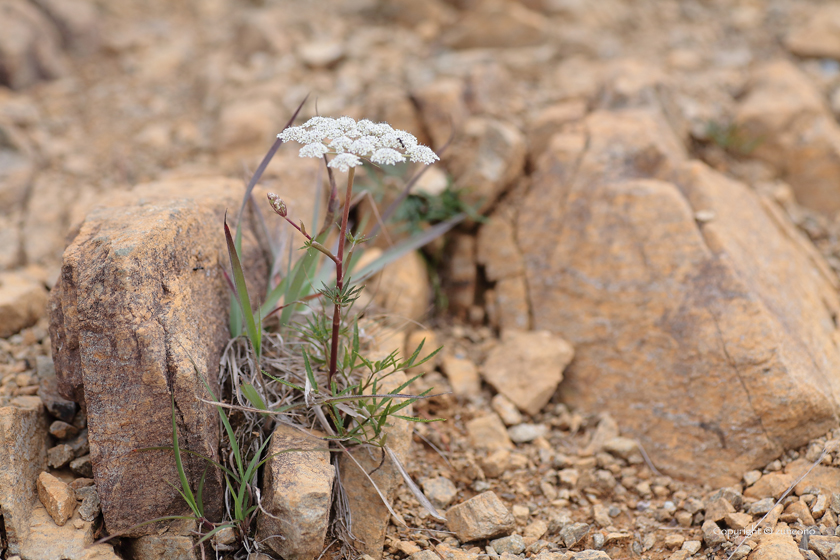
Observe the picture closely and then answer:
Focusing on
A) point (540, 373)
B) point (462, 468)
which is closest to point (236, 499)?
point (462, 468)

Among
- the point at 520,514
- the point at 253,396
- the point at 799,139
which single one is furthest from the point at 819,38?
the point at 253,396

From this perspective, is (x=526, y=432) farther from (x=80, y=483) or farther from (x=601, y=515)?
(x=80, y=483)

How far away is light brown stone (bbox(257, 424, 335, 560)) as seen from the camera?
195 centimetres

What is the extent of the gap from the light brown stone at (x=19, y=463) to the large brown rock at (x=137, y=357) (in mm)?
189

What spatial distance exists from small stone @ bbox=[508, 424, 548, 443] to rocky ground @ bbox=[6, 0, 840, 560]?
10 millimetres

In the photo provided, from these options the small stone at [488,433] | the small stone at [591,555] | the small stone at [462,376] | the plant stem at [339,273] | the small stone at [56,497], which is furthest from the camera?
the small stone at [462,376]

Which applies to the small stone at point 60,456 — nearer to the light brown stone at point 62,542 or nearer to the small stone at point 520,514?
the light brown stone at point 62,542

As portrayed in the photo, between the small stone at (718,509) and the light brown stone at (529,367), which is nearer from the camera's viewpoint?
the small stone at (718,509)

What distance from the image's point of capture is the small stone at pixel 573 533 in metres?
2.23

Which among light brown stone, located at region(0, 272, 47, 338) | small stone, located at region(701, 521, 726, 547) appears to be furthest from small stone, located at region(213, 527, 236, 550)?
small stone, located at region(701, 521, 726, 547)

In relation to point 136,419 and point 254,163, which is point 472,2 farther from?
point 136,419

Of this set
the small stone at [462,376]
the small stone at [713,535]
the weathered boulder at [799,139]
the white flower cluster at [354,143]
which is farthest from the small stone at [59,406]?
the weathered boulder at [799,139]

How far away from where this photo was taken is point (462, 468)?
100 inches

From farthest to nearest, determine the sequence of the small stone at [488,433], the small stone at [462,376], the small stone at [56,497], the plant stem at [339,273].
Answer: the small stone at [462,376], the small stone at [488,433], the small stone at [56,497], the plant stem at [339,273]
